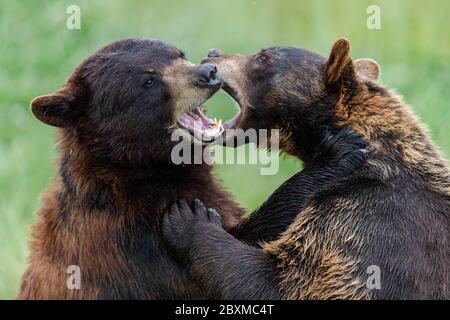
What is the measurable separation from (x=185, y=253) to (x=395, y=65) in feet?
20.7

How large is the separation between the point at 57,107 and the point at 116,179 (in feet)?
1.95

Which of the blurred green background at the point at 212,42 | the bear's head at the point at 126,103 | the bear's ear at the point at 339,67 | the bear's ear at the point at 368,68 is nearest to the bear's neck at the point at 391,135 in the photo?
the bear's ear at the point at 339,67

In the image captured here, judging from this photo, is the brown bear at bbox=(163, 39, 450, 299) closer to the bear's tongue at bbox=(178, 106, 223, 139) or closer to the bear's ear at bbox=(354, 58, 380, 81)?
the bear's ear at bbox=(354, 58, 380, 81)

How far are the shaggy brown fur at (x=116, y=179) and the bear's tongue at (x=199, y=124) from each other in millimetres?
109

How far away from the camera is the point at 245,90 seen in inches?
326

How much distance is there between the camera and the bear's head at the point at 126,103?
754 centimetres

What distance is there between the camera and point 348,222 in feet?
23.9

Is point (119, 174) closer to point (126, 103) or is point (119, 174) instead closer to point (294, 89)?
point (126, 103)

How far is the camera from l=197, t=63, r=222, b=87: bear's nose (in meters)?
7.68

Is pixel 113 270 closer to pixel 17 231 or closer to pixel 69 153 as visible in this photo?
pixel 69 153

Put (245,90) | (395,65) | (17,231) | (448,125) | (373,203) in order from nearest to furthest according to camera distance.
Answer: (373,203), (245,90), (17,231), (448,125), (395,65)

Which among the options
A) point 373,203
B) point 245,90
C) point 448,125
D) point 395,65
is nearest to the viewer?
point 373,203

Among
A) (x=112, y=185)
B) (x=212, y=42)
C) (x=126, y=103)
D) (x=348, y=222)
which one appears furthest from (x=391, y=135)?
(x=212, y=42)
